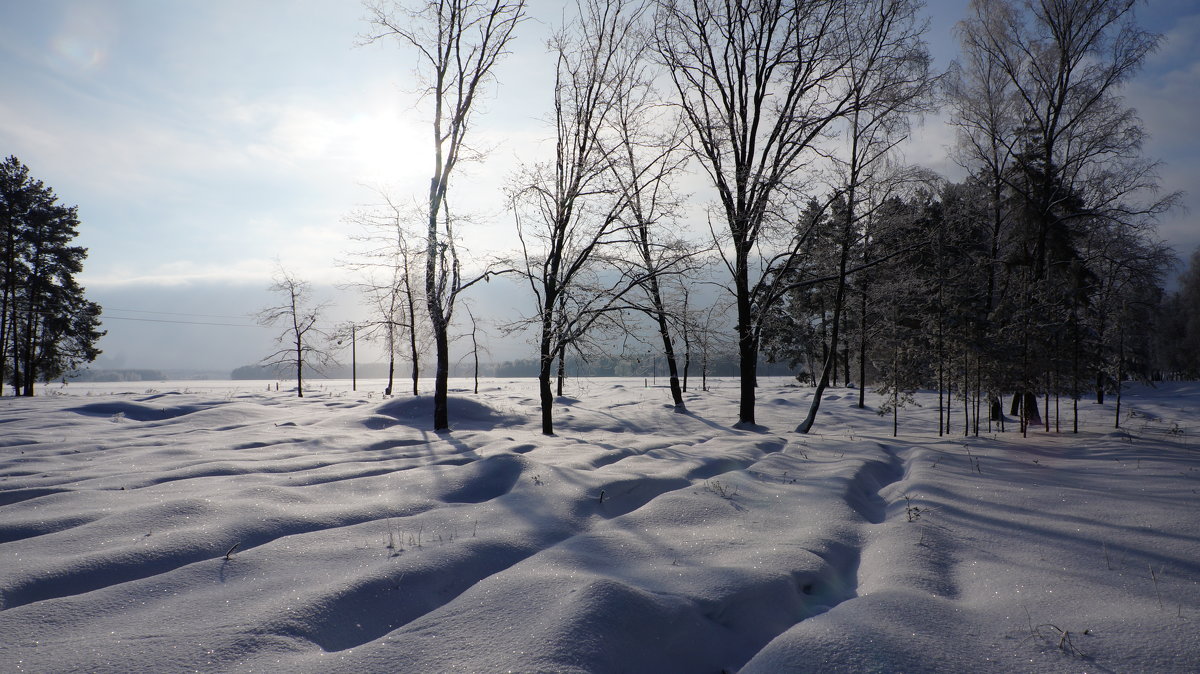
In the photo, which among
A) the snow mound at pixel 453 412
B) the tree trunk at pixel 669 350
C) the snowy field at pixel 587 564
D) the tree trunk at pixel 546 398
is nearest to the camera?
the snowy field at pixel 587 564

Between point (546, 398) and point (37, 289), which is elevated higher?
point (37, 289)

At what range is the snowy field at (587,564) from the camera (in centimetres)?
252

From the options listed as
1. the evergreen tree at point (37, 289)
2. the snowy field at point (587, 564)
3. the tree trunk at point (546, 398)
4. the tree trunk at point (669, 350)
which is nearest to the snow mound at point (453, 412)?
the tree trunk at point (546, 398)

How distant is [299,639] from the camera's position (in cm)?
261

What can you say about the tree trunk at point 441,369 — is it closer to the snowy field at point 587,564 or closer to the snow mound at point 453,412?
the snow mound at point 453,412

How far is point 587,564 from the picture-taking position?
365cm

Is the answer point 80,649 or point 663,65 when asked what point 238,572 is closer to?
point 80,649

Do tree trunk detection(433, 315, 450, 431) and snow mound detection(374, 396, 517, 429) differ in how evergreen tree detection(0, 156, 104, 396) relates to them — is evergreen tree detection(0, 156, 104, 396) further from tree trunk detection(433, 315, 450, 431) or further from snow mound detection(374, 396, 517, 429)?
tree trunk detection(433, 315, 450, 431)

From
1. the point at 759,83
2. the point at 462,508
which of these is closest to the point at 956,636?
the point at 462,508

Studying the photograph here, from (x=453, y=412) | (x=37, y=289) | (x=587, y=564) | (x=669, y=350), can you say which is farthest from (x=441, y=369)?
(x=37, y=289)

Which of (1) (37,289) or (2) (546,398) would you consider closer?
(2) (546,398)

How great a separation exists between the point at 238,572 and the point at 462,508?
6.76 ft

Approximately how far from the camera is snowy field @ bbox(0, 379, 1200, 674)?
2516 mm

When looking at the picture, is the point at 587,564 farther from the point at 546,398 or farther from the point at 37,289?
the point at 37,289
